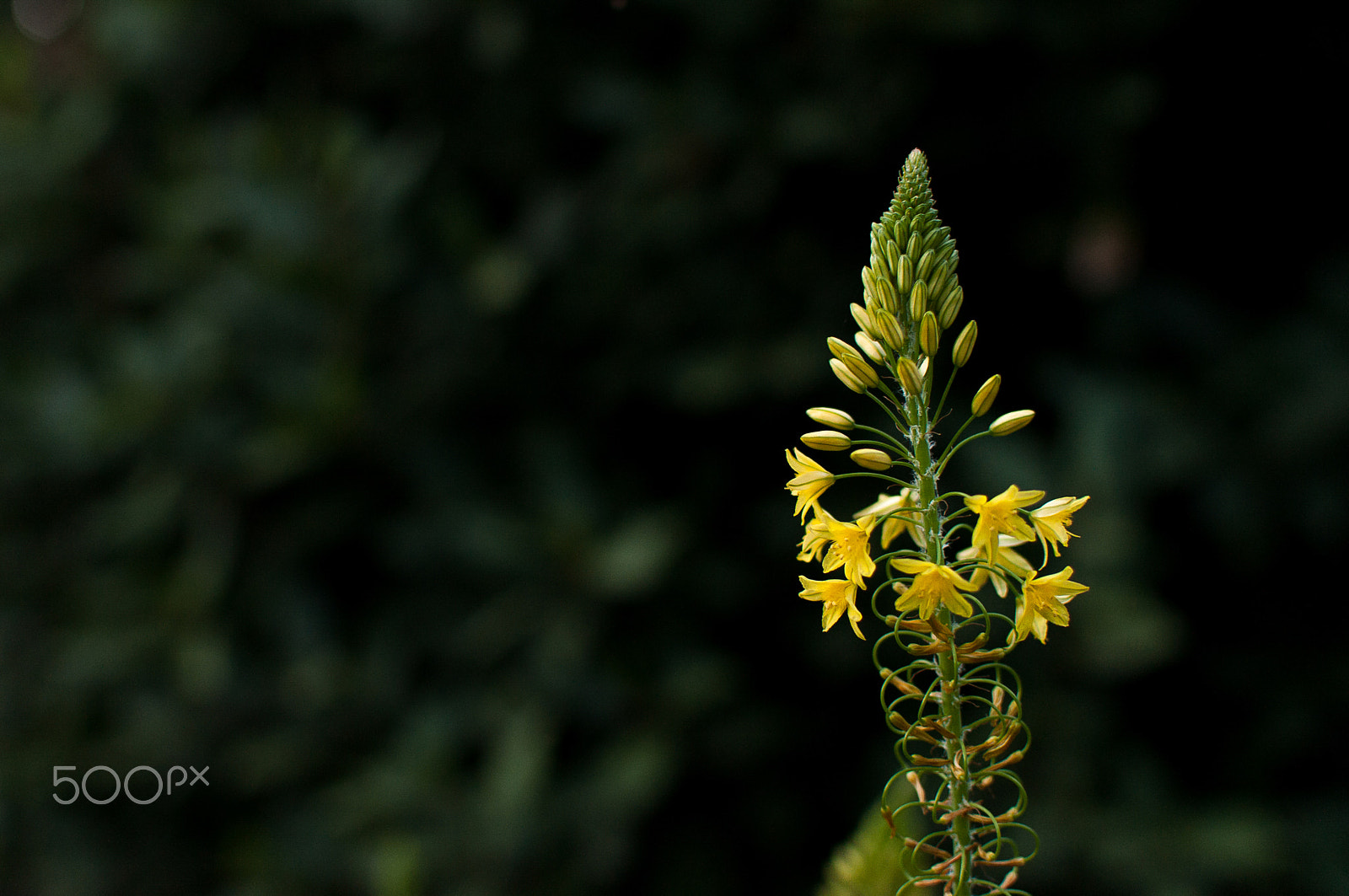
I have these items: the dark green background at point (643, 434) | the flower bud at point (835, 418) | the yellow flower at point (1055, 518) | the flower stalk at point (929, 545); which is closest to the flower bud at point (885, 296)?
the flower stalk at point (929, 545)

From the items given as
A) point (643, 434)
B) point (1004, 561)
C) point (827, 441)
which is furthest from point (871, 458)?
point (643, 434)

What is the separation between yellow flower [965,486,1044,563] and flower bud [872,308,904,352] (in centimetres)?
16

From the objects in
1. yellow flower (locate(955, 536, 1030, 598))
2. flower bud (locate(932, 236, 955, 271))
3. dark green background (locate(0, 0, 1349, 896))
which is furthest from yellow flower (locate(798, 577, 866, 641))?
dark green background (locate(0, 0, 1349, 896))

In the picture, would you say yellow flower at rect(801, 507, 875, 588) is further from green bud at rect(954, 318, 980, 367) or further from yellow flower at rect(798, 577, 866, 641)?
green bud at rect(954, 318, 980, 367)

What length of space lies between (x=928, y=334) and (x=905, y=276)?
89mm

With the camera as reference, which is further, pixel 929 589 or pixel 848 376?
pixel 848 376

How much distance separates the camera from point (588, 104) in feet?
11.0

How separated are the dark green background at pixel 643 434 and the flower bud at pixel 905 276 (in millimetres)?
2179

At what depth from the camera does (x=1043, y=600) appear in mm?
820

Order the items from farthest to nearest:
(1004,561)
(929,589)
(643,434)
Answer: (643,434) < (1004,561) < (929,589)

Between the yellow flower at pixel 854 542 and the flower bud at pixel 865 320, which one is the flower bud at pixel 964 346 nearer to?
the flower bud at pixel 865 320

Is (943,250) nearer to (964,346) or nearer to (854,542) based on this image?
(964,346)

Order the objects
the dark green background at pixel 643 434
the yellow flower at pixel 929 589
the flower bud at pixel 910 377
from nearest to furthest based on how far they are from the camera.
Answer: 1. the yellow flower at pixel 929 589
2. the flower bud at pixel 910 377
3. the dark green background at pixel 643 434

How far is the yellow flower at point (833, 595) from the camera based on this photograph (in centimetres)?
83
